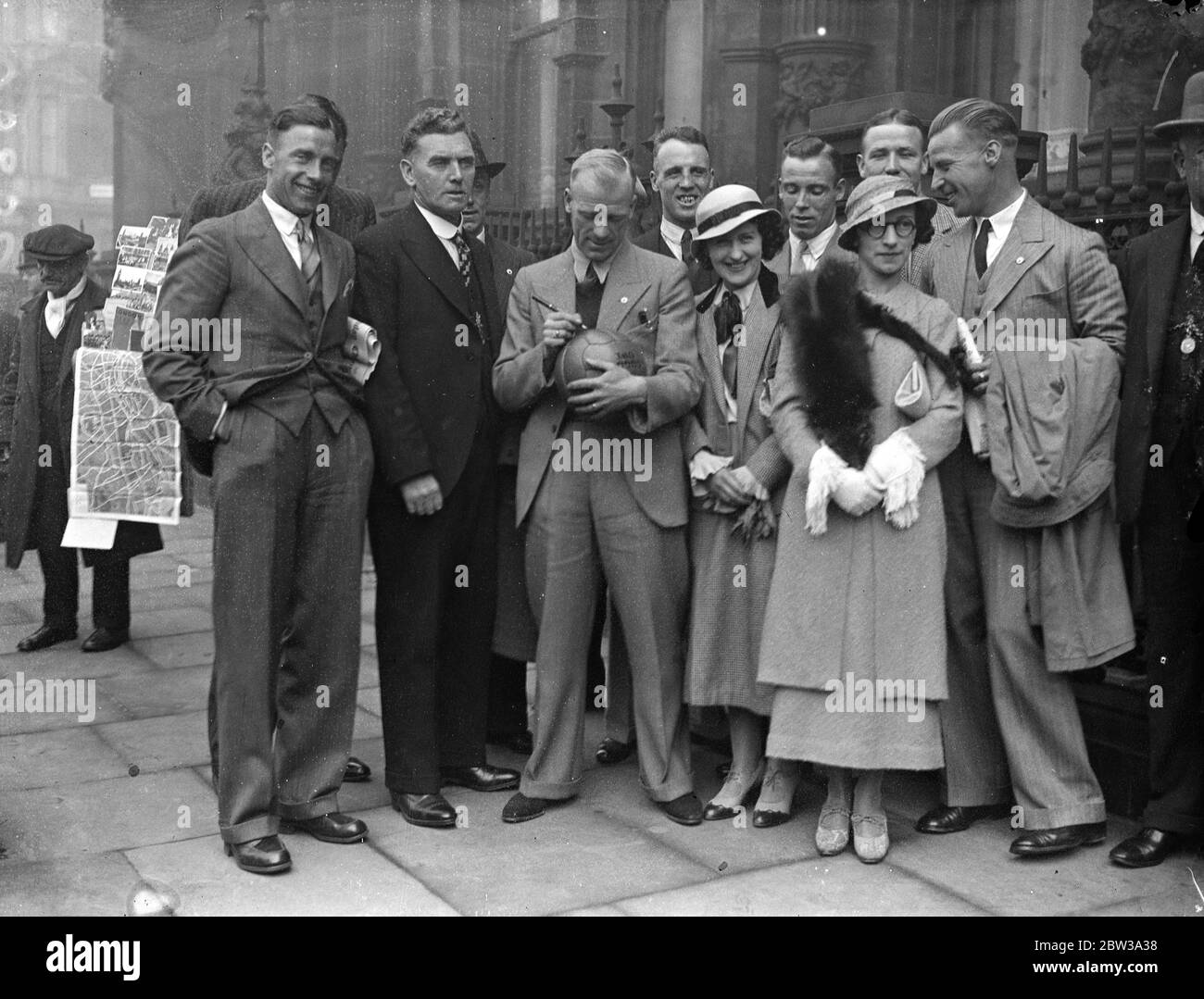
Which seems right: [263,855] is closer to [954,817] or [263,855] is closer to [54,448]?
[954,817]

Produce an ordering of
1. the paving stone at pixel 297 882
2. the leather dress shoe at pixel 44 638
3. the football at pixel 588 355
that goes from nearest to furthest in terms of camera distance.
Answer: the paving stone at pixel 297 882, the football at pixel 588 355, the leather dress shoe at pixel 44 638

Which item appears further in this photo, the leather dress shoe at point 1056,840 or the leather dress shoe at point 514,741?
the leather dress shoe at point 514,741

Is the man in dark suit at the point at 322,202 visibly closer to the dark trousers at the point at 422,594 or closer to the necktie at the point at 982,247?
the dark trousers at the point at 422,594

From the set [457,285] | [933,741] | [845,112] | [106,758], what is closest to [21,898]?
[106,758]

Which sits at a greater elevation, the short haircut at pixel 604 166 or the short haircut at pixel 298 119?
the short haircut at pixel 298 119

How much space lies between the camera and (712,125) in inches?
484

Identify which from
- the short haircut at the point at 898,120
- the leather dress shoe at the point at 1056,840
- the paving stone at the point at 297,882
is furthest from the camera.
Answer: the short haircut at the point at 898,120

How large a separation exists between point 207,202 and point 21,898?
8.43ft

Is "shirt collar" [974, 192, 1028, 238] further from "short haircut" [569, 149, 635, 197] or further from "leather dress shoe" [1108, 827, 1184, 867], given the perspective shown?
"leather dress shoe" [1108, 827, 1184, 867]

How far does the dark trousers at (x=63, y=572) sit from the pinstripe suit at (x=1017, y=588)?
4.52m

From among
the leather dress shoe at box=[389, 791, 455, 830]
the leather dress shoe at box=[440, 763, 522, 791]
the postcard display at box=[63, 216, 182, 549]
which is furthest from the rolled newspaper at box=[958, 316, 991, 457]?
the postcard display at box=[63, 216, 182, 549]

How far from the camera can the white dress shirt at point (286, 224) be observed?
4.59 m

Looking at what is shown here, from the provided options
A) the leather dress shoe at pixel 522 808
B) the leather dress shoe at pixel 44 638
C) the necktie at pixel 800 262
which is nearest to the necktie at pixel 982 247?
the necktie at pixel 800 262
